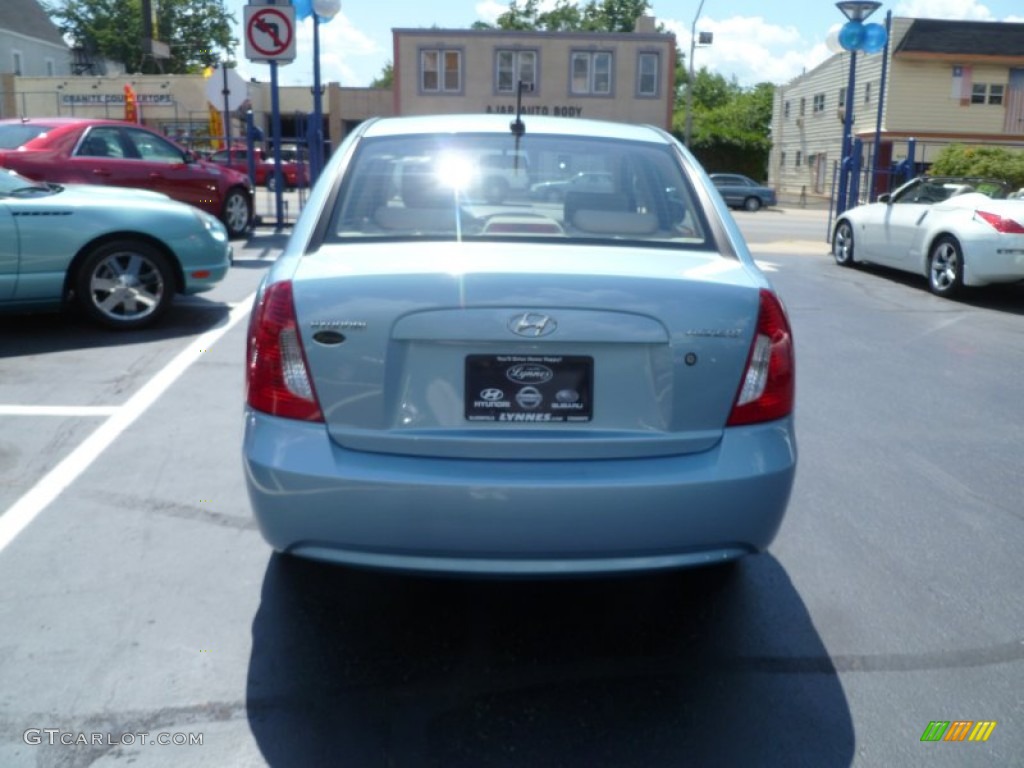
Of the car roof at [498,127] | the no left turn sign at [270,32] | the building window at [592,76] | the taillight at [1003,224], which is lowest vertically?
the taillight at [1003,224]

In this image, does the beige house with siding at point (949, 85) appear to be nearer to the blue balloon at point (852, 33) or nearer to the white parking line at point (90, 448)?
the blue balloon at point (852, 33)

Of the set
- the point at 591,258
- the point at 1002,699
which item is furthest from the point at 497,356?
the point at 1002,699

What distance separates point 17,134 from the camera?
1259cm

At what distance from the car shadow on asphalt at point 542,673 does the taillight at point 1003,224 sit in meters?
8.14

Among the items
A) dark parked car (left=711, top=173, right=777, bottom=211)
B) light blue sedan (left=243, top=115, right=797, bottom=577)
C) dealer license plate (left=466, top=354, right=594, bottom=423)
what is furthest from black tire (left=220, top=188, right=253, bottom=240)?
dark parked car (left=711, top=173, right=777, bottom=211)

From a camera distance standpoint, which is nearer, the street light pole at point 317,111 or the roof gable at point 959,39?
the street light pole at point 317,111

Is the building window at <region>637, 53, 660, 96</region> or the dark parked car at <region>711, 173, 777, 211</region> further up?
the building window at <region>637, 53, 660, 96</region>

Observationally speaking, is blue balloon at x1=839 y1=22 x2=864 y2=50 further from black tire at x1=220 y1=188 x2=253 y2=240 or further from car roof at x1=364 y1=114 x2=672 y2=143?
car roof at x1=364 y1=114 x2=672 y2=143

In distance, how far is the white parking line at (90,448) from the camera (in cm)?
453

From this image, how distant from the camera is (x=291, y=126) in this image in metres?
60.6

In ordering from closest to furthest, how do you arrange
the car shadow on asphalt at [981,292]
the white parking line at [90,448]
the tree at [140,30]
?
the white parking line at [90,448] < the car shadow on asphalt at [981,292] < the tree at [140,30]

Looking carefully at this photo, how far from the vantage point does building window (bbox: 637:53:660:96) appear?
47344 mm

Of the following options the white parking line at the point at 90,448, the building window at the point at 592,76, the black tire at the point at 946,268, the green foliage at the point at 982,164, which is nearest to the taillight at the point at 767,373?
the white parking line at the point at 90,448

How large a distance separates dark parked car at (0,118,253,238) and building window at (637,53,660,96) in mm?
34817
